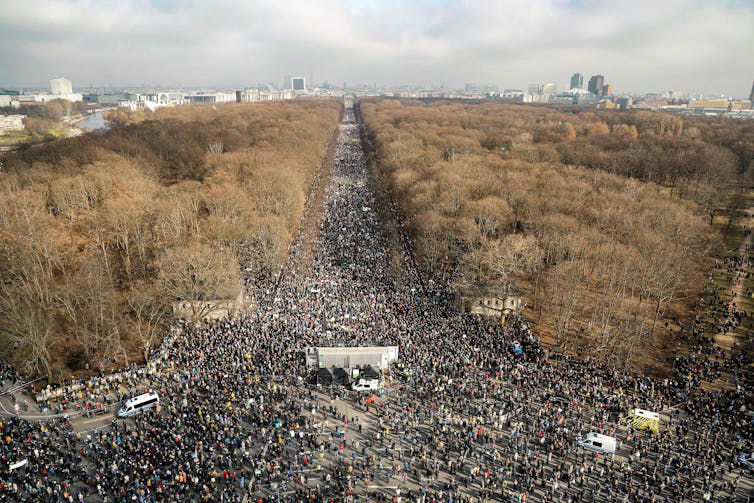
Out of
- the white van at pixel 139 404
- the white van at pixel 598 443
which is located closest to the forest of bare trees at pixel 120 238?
the white van at pixel 139 404

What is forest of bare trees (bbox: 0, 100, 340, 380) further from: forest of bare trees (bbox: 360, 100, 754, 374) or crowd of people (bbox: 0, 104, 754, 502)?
forest of bare trees (bbox: 360, 100, 754, 374)

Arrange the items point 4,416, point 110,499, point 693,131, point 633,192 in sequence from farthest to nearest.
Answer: point 693,131
point 633,192
point 4,416
point 110,499

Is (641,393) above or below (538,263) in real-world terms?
below

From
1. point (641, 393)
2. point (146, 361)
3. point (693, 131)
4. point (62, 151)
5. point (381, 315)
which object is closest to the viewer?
point (641, 393)

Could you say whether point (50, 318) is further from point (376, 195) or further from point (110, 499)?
point (376, 195)

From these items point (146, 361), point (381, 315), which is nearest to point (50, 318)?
point (146, 361)

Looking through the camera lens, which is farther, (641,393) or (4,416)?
(641,393)
